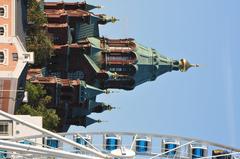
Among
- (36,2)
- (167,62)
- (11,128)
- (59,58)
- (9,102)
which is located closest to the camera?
(11,128)

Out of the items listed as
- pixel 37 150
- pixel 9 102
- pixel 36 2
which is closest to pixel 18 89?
pixel 9 102

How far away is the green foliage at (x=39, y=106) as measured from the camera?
102312 mm

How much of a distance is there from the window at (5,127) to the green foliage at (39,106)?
20690 millimetres

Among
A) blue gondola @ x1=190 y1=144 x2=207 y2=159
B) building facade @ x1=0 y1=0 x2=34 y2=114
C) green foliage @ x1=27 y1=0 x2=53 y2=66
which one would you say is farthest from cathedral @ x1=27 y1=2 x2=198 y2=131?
blue gondola @ x1=190 y1=144 x2=207 y2=159

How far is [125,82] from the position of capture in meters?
123

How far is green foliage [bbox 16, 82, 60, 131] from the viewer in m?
102

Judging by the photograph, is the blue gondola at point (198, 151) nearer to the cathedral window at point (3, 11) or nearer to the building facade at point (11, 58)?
the building facade at point (11, 58)

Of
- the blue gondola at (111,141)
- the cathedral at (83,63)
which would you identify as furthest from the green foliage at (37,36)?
the blue gondola at (111,141)

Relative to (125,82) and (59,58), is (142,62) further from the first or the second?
(59,58)

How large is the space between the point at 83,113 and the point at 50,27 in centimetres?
1918

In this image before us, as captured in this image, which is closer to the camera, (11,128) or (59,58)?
(11,128)

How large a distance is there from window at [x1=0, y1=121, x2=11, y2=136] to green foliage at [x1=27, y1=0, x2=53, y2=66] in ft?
90.6

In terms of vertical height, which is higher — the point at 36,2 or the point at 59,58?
the point at 36,2

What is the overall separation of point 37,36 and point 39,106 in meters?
11.6
